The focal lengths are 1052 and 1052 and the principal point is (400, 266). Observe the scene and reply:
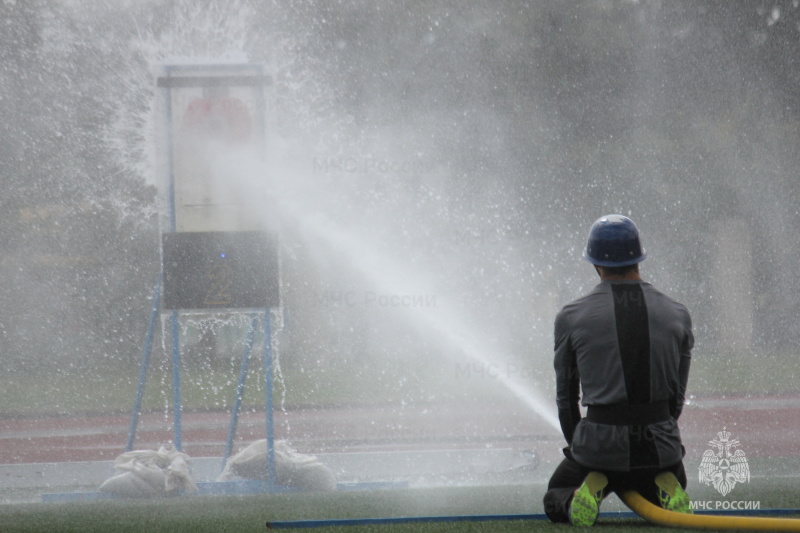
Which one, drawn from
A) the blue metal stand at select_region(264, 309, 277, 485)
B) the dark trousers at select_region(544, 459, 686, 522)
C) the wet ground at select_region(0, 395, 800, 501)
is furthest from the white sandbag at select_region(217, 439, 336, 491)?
the dark trousers at select_region(544, 459, 686, 522)

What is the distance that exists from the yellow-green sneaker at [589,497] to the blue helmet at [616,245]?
802 millimetres

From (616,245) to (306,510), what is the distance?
2.42 metres

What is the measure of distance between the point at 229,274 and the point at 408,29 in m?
5.20

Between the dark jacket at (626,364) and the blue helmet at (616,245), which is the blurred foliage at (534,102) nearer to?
the blue helmet at (616,245)

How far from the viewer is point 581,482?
4.02 metres

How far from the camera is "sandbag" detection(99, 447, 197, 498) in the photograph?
20.9ft

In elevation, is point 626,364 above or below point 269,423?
above

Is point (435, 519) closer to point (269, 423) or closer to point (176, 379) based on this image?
point (269, 423)

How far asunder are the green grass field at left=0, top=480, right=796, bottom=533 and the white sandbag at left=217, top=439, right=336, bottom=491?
38cm

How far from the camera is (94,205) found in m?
19.1

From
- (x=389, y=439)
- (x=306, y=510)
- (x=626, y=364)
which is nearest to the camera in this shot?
→ (x=626, y=364)

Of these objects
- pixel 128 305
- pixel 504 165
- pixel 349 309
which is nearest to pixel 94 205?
pixel 128 305

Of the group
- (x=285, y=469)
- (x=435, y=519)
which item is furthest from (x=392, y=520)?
(x=285, y=469)

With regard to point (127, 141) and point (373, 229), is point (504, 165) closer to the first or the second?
point (373, 229)
